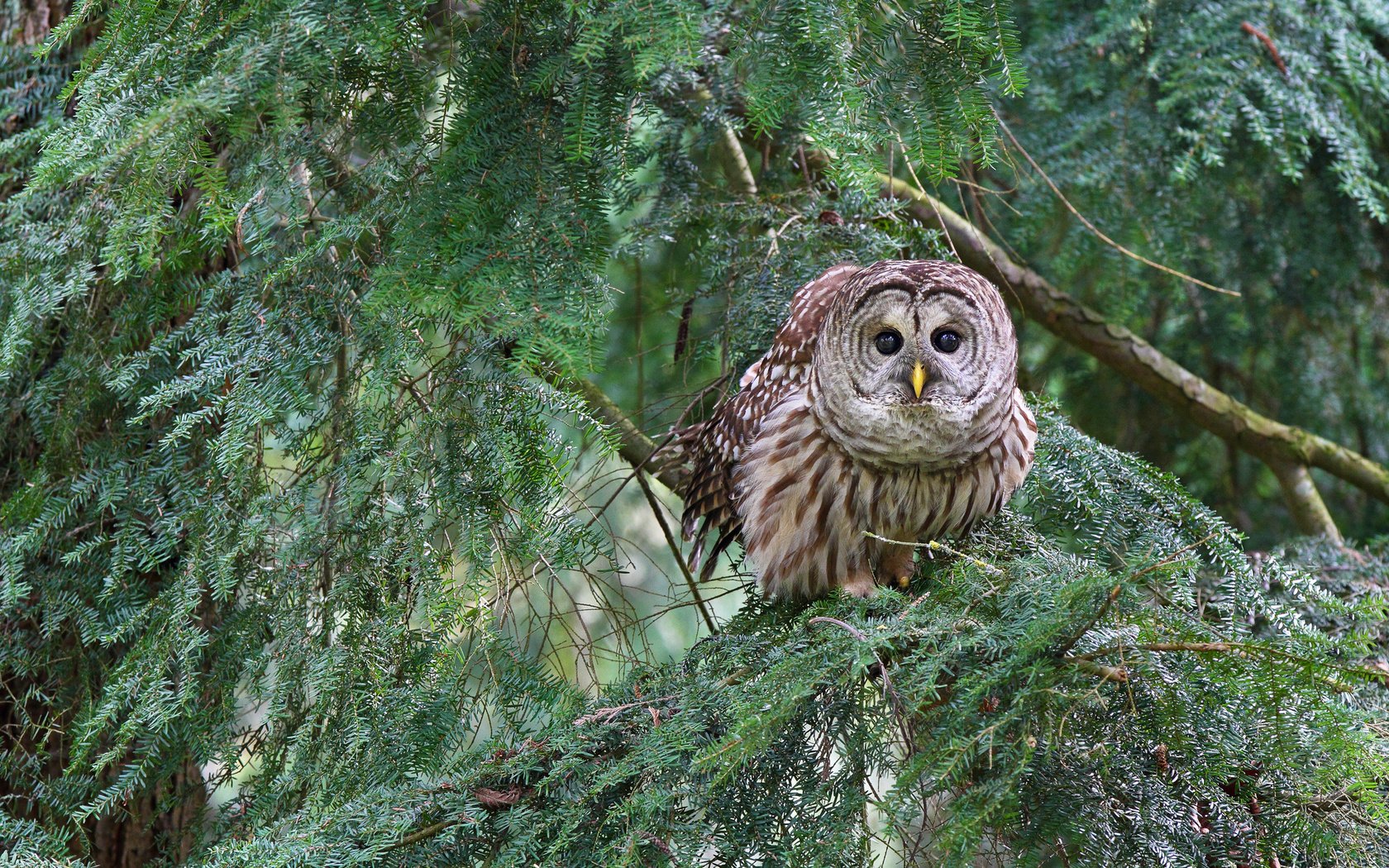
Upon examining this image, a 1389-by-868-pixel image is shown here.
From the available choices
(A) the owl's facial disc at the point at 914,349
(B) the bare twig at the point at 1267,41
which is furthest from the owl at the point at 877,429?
(B) the bare twig at the point at 1267,41

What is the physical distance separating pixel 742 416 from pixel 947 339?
59cm

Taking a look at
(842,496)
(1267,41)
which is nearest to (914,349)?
(842,496)

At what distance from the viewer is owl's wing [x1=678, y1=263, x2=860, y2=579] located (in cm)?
288

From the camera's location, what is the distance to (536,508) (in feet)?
7.16

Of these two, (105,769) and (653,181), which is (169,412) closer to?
(105,769)

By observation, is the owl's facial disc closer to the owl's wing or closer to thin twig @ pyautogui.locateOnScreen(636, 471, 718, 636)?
the owl's wing

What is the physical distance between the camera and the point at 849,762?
188cm

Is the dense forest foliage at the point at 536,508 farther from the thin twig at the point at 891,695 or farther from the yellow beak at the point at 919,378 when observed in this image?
the yellow beak at the point at 919,378

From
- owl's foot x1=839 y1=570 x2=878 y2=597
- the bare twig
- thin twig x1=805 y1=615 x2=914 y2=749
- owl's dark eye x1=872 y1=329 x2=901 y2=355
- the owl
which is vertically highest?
the bare twig

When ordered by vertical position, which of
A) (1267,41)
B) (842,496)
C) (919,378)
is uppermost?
(1267,41)

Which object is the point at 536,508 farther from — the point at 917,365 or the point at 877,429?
the point at 917,365

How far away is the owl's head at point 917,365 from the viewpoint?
8.51 feet

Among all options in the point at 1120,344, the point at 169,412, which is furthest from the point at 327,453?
the point at 1120,344

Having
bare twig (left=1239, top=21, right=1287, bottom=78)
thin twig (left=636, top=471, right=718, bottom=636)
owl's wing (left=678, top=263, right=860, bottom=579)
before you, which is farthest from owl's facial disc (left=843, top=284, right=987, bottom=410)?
bare twig (left=1239, top=21, right=1287, bottom=78)
